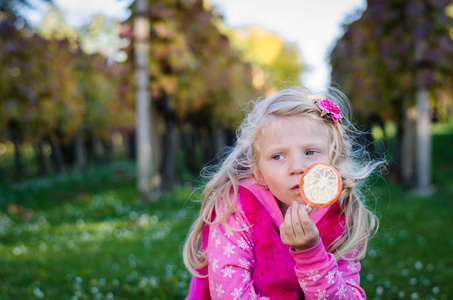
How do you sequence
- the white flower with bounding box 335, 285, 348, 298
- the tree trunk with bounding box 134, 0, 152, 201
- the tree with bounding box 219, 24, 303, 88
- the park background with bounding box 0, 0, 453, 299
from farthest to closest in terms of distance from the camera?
the tree with bounding box 219, 24, 303, 88 → the tree trunk with bounding box 134, 0, 152, 201 → the park background with bounding box 0, 0, 453, 299 → the white flower with bounding box 335, 285, 348, 298

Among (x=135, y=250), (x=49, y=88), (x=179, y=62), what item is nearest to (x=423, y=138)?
(x=179, y=62)

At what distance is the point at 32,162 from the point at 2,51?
47.3 m

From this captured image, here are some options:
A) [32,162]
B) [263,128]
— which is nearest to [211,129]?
[263,128]

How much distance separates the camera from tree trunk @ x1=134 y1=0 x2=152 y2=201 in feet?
42.1

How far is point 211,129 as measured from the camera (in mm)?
27219

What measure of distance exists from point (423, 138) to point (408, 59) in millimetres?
2520

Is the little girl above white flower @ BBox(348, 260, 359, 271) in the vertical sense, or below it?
above

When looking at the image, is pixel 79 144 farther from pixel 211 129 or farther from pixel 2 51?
pixel 2 51

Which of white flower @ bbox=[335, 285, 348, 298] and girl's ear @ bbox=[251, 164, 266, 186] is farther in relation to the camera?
girl's ear @ bbox=[251, 164, 266, 186]

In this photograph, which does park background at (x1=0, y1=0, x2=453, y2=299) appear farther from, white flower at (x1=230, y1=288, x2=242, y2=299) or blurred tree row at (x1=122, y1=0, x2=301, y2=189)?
white flower at (x1=230, y1=288, x2=242, y2=299)

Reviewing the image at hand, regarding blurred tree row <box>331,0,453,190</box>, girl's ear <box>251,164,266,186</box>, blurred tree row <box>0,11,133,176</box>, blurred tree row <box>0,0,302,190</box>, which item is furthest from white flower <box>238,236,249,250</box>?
blurred tree row <box>331,0,453,190</box>

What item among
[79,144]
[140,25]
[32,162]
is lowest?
[32,162]

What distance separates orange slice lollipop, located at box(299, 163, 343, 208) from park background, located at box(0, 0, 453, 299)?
0.81 m

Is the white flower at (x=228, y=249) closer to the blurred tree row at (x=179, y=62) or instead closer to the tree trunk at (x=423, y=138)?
the blurred tree row at (x=179, y=62)
